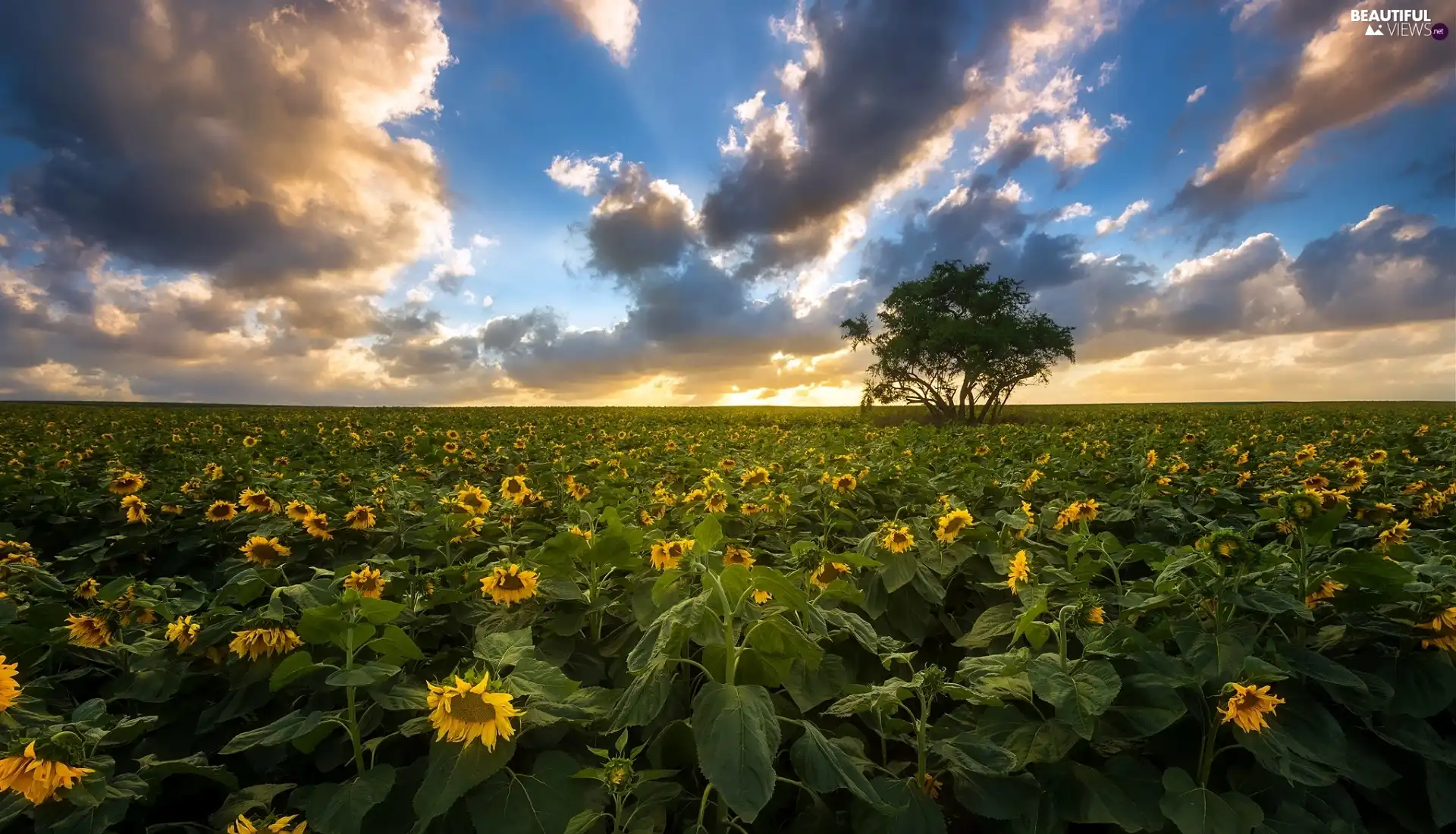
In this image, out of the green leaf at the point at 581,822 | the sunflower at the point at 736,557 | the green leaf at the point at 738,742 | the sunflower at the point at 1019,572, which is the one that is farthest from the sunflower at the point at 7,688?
the sunflower at the point at 1019,572

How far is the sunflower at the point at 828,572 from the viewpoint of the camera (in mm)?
2955

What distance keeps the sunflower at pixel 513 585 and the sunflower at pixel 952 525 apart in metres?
2.21

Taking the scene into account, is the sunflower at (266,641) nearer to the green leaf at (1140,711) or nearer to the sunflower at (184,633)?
the sunflower at (184,633)

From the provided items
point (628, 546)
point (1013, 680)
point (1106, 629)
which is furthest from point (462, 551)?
point (1106, 629)

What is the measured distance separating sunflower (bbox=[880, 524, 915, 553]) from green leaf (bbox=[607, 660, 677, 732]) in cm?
175

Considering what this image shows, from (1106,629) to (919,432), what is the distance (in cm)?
1158

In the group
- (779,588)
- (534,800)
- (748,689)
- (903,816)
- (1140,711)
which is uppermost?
(779,588)

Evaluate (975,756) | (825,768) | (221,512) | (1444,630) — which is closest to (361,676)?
(825,768)

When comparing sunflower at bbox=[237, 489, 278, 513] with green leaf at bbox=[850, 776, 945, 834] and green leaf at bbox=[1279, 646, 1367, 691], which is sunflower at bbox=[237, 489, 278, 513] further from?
green leaf at bbox=[1279, 646, 1367, 691]

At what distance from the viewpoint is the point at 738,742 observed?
60.8 inches

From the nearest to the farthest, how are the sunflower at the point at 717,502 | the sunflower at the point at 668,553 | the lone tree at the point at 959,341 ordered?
the sunflower at the point at 668,553, the sunflower at the point at 717,502, the lone tree at the point at 959,341

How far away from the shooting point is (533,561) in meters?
2.82

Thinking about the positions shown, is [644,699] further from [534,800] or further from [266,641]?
[266,641]

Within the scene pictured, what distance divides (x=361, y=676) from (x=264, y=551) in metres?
2.60
